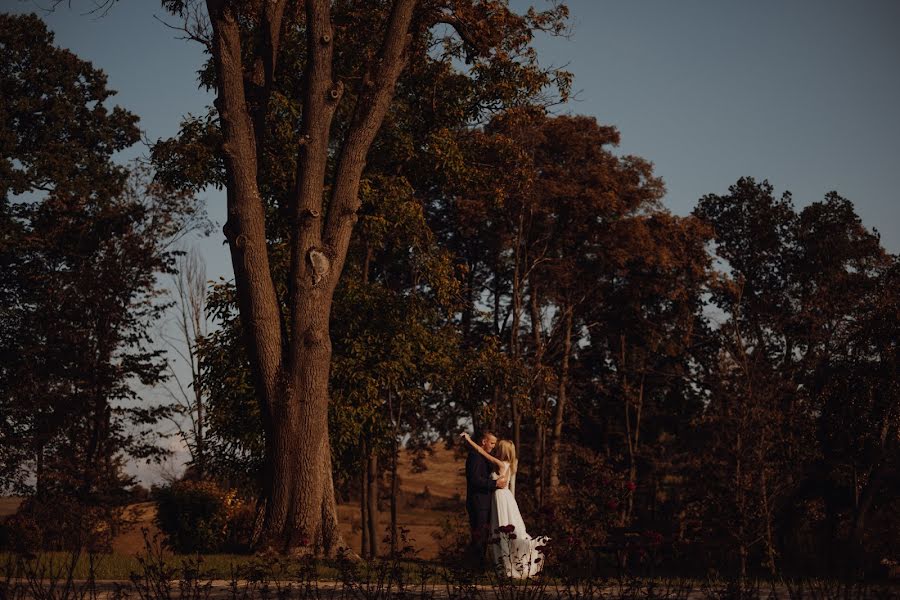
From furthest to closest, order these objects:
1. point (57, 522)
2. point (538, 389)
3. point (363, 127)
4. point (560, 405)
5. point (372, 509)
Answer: point (560, 405) < point (538, 389) < point (372, 509) < point (57, 522) < point (363, 127)

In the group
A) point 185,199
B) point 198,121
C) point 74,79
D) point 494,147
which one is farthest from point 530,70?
point 74,79

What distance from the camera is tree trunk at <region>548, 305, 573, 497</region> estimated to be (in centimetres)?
3195

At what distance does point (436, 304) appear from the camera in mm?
23062

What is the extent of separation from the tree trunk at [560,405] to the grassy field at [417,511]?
121 inches

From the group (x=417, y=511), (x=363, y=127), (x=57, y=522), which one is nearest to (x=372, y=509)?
(x=57, y=522)

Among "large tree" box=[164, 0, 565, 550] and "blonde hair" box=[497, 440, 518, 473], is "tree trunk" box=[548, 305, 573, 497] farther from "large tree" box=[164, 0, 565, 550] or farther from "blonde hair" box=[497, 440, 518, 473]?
"blonde hair" box=[497, 440, 518, 473]

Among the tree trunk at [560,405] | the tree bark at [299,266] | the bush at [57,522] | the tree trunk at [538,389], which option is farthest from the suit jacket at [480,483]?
the tree trunk at [560,405]

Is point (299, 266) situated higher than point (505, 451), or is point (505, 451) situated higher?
point (299, 266)

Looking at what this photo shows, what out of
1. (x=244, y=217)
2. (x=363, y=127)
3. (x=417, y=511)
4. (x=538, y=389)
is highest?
(x=363, y=127)

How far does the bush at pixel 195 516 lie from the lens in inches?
776

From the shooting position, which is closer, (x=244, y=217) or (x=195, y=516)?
(x=244, y=217)

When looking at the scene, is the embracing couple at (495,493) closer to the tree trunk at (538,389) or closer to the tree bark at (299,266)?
the tree bark at (299,266)

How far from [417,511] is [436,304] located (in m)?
22.2

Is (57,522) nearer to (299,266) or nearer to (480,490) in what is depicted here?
(299,266)
